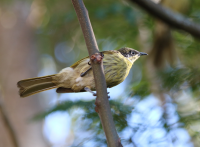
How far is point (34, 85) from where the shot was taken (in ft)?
10.6

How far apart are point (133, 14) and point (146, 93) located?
5.59 feet

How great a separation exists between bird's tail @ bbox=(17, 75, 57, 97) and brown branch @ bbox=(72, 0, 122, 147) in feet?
5.29

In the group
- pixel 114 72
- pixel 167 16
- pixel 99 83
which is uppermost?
pixel 167 16

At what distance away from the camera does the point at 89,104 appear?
2910 mm

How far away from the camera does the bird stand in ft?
10.5

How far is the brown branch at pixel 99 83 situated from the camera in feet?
5.64

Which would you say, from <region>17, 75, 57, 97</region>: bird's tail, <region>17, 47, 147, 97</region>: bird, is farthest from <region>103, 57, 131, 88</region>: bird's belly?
<region>17, 75, 57, 97</region>: bird's tail

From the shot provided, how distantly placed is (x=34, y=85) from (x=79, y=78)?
2.09ft

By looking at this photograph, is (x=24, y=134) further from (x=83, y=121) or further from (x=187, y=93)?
(x=187, y=93)

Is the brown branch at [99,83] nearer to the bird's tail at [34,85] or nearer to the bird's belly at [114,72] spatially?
the bird's belly at [114,72]

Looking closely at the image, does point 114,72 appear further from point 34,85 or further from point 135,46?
point 135,46

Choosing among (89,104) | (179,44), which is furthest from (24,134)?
(179,44)

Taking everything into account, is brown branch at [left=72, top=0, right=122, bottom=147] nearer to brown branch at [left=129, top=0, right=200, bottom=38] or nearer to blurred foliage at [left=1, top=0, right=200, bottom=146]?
blurred foliage at [left=1, top=0, right=200, bottom=146]

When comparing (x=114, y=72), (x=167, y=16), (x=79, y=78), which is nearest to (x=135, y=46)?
(x=167, y=16)
